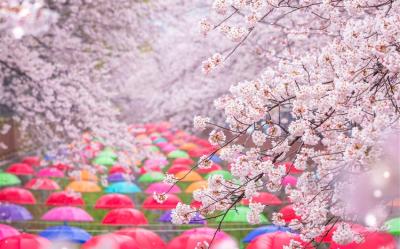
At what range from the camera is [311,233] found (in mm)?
4594

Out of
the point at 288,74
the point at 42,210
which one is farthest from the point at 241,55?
the point at 288,74

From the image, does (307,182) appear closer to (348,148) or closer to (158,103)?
(348,148)

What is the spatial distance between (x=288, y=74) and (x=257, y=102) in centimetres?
43

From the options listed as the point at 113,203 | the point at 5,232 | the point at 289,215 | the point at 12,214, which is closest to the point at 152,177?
the point at 113,203

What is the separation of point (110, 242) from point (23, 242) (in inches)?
44.1

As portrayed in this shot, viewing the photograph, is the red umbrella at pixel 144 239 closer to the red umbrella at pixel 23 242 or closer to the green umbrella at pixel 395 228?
the red umbrella at pixel 23 242

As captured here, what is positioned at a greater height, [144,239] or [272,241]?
[144,239]

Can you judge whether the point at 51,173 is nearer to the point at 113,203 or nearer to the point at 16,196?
the point at 16,196

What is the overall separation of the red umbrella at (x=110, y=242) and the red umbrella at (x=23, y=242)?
0.56m

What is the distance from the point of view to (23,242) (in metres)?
7.86

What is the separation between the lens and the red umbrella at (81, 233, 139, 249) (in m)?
7.94

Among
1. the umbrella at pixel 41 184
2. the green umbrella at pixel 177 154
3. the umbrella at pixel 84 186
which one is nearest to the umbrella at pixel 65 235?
the umbrella at pixel 41 184

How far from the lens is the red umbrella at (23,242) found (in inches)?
309

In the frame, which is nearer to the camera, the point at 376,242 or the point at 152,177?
the point at 376,242
